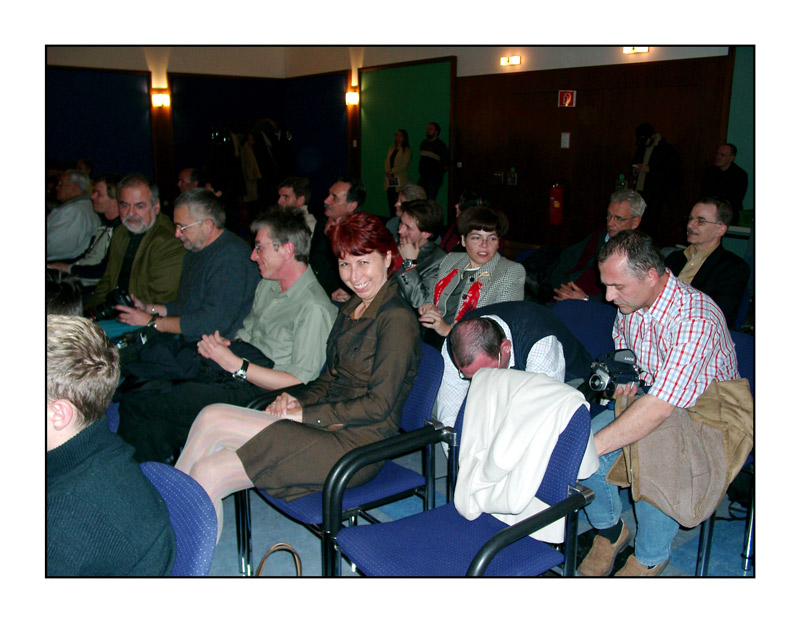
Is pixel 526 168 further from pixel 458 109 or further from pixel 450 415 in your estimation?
pixel 450 415

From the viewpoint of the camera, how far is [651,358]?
2.22 metres

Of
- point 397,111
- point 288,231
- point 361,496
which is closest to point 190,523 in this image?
point 361,496

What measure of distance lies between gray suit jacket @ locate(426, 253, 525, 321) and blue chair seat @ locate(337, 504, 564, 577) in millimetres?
1467

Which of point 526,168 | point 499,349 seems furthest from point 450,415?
point 526,168

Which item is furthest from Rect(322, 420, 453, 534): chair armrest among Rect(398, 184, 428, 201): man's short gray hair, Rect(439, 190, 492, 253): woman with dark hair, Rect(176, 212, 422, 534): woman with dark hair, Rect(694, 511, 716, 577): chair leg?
Rect(398, 184, 428, 201): man's short gray hair

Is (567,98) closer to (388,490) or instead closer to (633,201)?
(633,201)

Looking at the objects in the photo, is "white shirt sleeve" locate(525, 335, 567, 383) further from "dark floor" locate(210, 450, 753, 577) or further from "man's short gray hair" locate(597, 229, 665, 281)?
"dark floor" locate(210, 450, 753, 577)

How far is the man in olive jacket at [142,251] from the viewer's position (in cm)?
348

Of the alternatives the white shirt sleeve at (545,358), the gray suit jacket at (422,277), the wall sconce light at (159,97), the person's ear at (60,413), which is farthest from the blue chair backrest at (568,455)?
the wall sconce light at (159,97)

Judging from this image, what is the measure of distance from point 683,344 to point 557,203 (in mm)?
6802

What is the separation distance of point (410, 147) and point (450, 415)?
846 centimetres

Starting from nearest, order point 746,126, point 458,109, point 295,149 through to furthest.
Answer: point 746,126 → point 458,109 → point 295,149

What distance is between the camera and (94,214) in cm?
513

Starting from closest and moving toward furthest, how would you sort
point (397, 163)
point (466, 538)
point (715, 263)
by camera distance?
point (466, 538)
point (715, 263)
point (397, 163)
